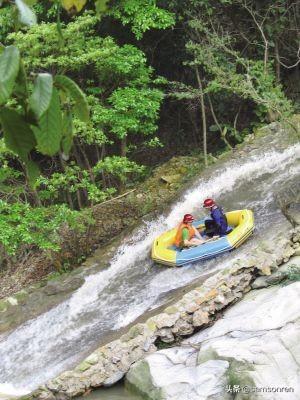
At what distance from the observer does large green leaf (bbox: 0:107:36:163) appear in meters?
0.98

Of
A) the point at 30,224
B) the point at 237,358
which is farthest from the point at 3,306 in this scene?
the point at 237,358

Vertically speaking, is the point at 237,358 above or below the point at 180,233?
above

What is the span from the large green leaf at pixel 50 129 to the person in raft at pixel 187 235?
8.66 metres

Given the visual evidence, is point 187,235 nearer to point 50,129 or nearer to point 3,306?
point 3,306

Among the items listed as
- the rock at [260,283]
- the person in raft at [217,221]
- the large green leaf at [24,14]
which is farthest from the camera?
the person in raft at [217,221]

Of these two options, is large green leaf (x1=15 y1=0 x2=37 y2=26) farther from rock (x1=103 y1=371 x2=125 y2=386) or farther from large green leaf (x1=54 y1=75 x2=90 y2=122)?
rock (x1=103 y1=371 x2=125 y2=386)

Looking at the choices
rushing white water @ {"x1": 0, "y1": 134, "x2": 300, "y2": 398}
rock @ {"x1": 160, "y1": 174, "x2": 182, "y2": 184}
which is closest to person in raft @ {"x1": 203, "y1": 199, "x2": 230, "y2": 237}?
rushing white water @ {"x1": 0, "y1": 134, "x2": 300, "y2": 398}

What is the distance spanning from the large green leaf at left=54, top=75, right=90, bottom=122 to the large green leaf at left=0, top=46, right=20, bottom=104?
10 cm

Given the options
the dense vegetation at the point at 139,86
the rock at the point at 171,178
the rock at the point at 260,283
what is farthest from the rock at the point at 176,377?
the rock at the point at 171,178

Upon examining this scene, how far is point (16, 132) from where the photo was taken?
3.31 feet

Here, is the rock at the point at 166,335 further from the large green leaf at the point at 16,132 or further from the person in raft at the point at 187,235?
the large green leaf at the point at 16,132

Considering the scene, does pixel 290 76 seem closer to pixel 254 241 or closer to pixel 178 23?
pixel 178 23

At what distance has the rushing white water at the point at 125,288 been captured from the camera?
7.87m

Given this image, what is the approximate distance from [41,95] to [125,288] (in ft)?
27.8
